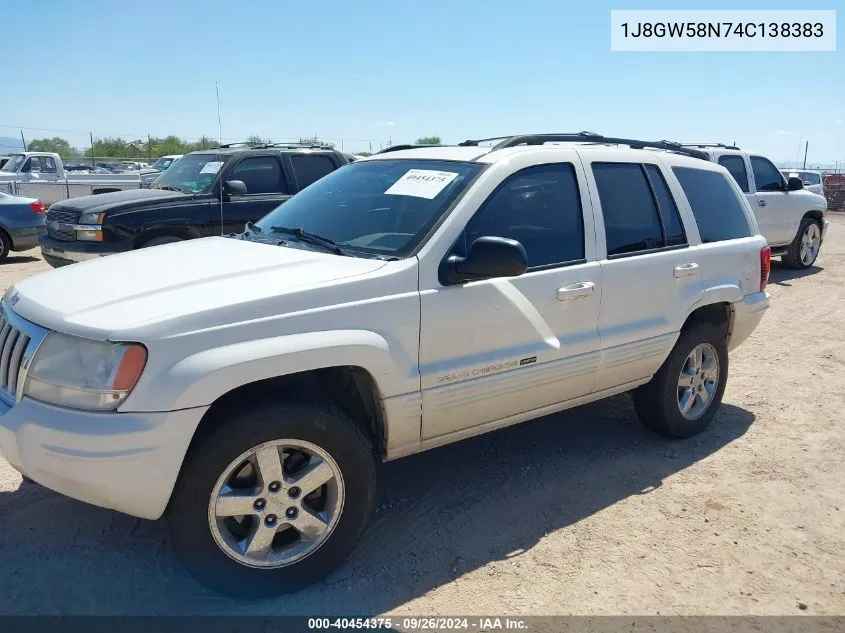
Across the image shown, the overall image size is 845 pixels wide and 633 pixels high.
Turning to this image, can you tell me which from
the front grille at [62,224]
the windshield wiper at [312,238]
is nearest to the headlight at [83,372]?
the windshield wiper at [312,238]

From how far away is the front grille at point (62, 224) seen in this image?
803cm

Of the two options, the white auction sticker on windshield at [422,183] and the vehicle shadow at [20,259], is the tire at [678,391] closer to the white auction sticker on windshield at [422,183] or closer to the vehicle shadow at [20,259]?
the white auction sticker on windshield at [422,183]

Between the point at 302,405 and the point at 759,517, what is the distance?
2.55 m

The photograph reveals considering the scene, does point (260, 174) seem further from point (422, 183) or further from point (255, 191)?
point (422, 183)

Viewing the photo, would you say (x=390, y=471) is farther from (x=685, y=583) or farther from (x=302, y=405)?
(x=685, y=583)

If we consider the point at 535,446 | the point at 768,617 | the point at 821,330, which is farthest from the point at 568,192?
the point at 821,330

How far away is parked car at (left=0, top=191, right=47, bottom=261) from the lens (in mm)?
11758

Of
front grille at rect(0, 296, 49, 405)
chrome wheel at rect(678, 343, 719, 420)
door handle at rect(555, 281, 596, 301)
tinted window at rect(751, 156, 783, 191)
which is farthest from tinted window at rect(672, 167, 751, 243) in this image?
tinted window at rect(751, 156, 783, 191)

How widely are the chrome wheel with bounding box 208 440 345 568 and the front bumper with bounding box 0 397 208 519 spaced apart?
238 millimetres

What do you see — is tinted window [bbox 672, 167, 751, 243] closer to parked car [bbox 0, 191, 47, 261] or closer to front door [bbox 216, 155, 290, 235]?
front door [bbox 216, 155, 290, 235]

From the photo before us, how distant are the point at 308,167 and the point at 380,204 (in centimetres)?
568

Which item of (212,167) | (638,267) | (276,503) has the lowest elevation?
(276,503)

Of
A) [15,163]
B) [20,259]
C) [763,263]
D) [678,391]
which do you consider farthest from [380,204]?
[15,163]

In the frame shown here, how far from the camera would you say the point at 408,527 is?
11.9ft
